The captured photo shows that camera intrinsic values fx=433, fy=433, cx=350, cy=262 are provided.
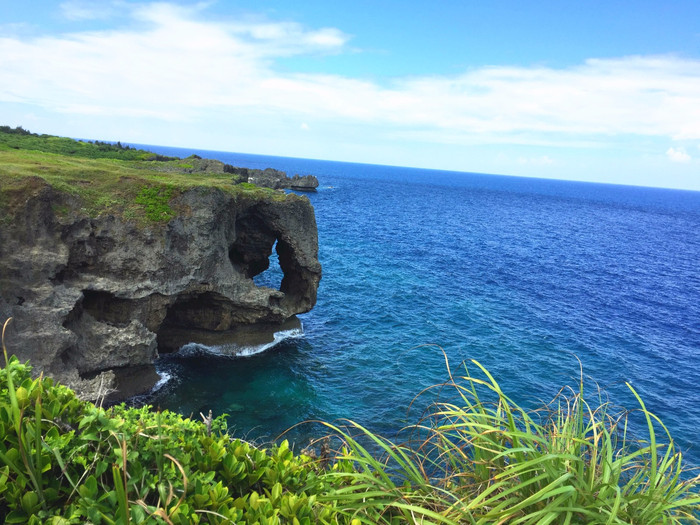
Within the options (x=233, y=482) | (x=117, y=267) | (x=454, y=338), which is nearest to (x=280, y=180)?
(x=454, y=338)

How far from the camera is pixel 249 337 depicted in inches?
1161

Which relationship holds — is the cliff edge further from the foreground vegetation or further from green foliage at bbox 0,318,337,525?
the foreground vegetation

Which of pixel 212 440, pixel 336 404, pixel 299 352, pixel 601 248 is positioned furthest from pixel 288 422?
pixel 601 248

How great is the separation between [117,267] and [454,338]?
22.7 m

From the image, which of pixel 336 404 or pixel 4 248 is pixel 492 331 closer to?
pixel 336 404

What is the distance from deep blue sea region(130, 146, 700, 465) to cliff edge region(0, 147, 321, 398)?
318 cm

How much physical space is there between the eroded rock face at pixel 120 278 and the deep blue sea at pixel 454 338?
3.32 metres

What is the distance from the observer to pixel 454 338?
32.1 meters

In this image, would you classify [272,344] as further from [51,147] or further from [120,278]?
[51,147]

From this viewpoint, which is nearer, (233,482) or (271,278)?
(233,482)

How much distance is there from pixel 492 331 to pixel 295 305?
1553 centimetres

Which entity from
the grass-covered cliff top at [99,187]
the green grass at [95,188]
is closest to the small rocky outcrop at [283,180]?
the grass-covered cliff top at [99,187]

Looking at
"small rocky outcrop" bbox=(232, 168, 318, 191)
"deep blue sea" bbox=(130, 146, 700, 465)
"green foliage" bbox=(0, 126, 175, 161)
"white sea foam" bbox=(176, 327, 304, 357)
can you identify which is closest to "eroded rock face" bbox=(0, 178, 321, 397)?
"white sea foam" bbox=(176, 327, 304, 357)

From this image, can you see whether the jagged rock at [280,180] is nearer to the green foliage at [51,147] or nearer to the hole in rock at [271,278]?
the green foliage at [51,147]
